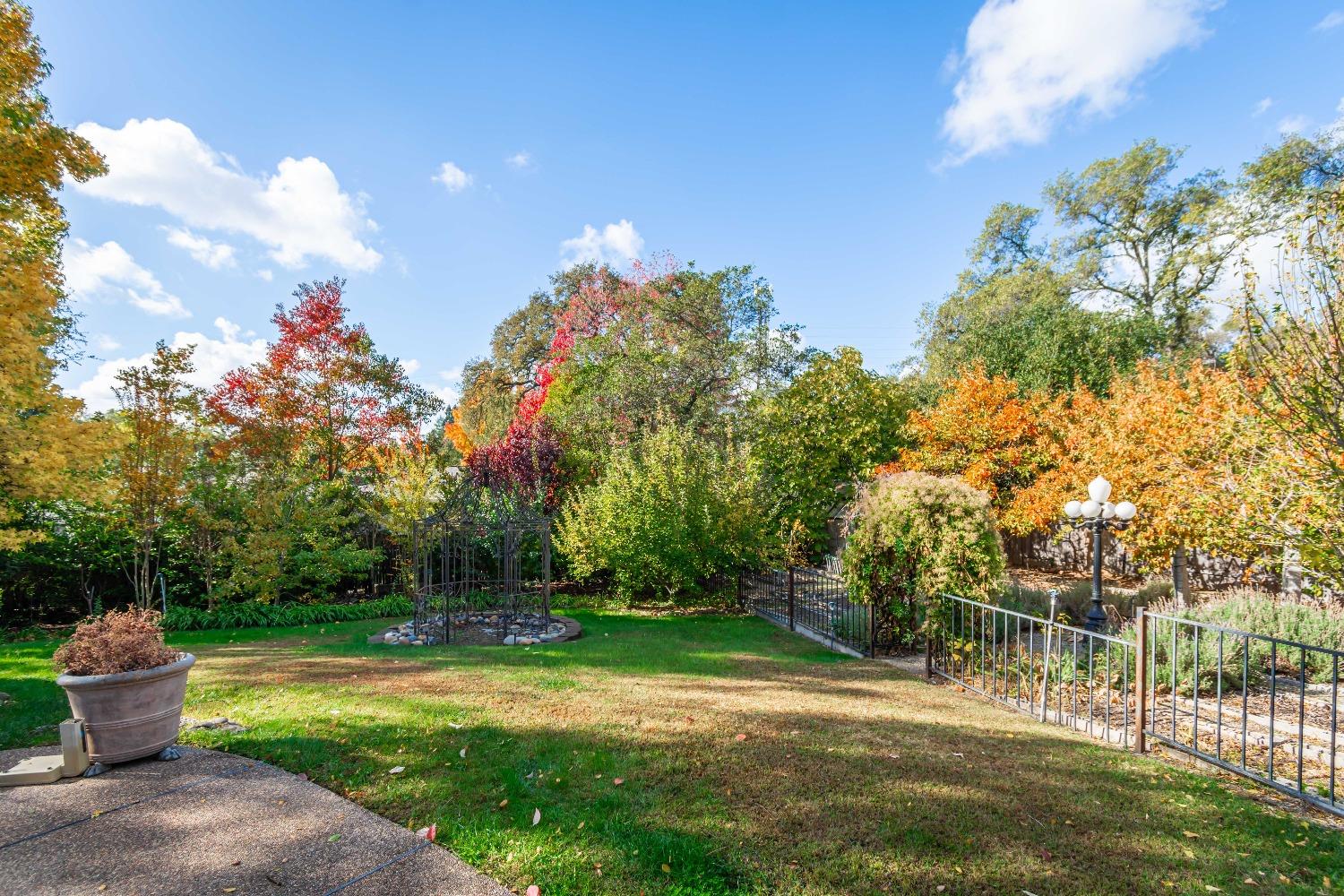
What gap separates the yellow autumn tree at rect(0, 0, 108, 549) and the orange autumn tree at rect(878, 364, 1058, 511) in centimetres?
1443

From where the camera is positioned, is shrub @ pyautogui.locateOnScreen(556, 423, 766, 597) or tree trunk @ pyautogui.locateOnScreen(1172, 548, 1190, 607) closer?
tree trunk @ pyautogui.locateOnScreen(1172, 548, 1190, 607)

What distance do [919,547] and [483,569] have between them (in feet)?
34.7

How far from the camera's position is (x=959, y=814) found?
2.82 m

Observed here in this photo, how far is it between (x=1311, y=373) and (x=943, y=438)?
37.8ft

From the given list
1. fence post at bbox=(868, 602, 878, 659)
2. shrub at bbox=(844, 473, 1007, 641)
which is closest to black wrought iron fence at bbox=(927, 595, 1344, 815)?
shrub at bbox=(844, 473, 1007, 641)

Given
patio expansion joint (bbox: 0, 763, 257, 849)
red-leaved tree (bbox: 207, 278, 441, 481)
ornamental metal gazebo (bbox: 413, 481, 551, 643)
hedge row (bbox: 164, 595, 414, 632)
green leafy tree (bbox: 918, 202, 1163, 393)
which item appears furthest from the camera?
green leafy tree (bbox: 918, 202, 1163, 393)

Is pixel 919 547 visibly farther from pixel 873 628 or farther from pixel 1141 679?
pixel 1141 679

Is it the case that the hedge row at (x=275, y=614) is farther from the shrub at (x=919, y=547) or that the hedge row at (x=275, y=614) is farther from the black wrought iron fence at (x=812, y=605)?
the shrub at (x=919, y=547)

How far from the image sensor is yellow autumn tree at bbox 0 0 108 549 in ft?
17.8

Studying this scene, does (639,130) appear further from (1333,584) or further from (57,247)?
(1333,584)

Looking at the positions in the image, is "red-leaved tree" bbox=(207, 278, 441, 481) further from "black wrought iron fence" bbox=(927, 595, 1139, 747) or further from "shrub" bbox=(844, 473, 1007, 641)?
"black wrought iron fence" bbox=(927, 595, 1139, 747)

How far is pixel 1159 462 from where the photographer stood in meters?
10.0

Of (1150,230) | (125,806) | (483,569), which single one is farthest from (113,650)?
(1150,230)

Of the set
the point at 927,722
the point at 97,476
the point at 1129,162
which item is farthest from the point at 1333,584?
the point at 1129,162
